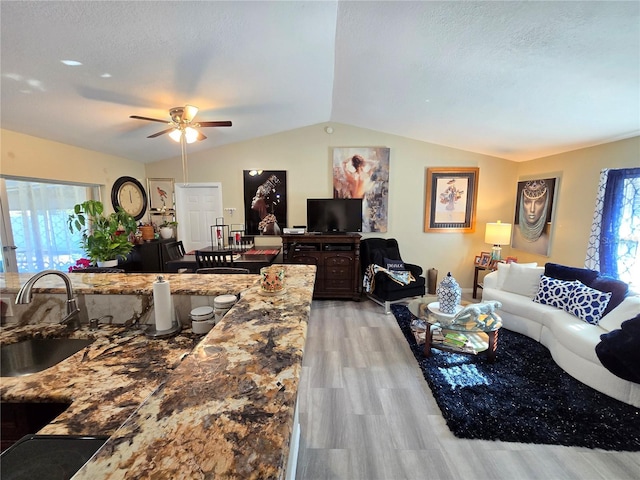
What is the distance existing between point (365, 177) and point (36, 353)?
404 centimetres

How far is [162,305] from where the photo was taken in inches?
48.9

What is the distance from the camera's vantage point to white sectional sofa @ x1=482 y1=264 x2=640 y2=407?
2073 millimetres

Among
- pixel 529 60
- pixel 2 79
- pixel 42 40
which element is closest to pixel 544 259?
pixel 529 60

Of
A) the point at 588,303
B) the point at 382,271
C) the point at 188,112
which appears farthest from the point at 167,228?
the point at 588,303

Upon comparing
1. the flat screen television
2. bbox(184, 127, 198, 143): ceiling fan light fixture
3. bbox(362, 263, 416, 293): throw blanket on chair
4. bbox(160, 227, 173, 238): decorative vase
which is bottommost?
bbox(362, 263, 416, 293): throw blanket on chair

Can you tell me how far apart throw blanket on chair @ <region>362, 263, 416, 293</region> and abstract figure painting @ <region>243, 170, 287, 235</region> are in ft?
5.23

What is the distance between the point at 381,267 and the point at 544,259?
228 centimetres

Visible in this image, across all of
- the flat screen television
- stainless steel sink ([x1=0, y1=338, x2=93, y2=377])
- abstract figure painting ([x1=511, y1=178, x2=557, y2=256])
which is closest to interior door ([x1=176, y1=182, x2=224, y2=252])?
the flat screen television

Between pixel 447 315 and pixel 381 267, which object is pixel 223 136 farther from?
pixel 447 315

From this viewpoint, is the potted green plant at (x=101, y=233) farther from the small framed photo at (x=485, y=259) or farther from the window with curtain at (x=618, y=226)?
the window with curtain at (x=618, y=226)

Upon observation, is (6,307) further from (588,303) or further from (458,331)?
(588,303)

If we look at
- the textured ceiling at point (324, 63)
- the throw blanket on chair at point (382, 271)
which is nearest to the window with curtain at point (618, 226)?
the textured ceiling at point (324, 63)

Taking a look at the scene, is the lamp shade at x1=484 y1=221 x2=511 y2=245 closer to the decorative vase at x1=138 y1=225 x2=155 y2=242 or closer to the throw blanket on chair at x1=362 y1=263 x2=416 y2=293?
the throw blanket on chair at x1=362 y1=263 x2=416 y2=293

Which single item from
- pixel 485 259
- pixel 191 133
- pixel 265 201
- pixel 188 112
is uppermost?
pixel 188 112
